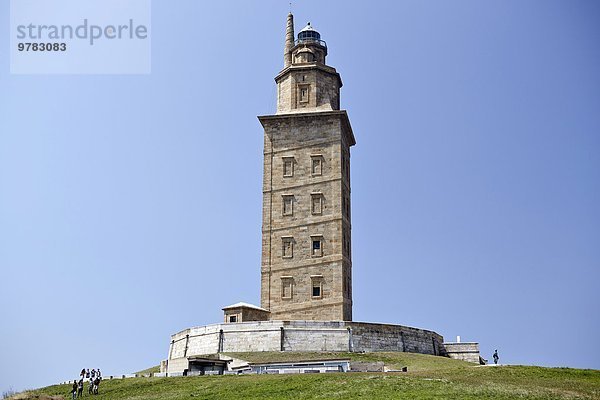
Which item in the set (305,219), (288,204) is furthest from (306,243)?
(288,204)

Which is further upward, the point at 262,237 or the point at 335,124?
the point at 335,124

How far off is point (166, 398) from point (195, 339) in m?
18.0

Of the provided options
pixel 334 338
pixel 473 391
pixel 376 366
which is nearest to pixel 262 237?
pixel 334 338

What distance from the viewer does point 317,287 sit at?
181 feet

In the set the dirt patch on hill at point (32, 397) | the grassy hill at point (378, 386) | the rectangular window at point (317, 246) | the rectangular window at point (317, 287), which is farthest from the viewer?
the rectangular window at point (317, 246)

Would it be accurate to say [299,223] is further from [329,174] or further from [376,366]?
[376,366]

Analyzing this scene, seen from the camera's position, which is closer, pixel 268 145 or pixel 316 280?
pixel 316 280

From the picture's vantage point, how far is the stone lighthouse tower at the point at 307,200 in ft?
181

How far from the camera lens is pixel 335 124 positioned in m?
58.2

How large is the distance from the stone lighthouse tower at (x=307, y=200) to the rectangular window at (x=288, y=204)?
3.0 inches

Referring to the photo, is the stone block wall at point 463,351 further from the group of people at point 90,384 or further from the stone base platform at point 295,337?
the group of people at point 90,384

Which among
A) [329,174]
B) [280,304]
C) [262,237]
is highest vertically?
[329,174]

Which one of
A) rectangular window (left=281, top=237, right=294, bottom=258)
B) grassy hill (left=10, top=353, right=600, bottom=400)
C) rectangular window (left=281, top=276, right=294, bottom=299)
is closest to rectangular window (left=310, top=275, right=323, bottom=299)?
rectangular window (left=281, top=276, right=294, bottom=299)

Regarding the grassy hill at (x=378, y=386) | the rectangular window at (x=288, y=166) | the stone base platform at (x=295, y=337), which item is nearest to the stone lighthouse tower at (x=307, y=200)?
the rectangular window at (x=288, y=166)
